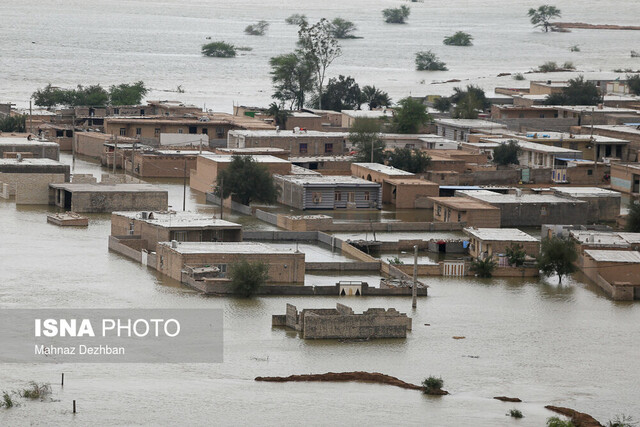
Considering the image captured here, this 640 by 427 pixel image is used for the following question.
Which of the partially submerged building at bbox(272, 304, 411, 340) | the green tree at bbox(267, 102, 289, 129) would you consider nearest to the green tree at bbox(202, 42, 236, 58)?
the green tree at bbox(267, 102, 289, 129)

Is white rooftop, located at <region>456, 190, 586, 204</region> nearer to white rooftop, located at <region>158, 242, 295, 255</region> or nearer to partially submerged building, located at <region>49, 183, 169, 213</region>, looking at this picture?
partially submerged building, located at <region>49, 183, 169, 213</region>

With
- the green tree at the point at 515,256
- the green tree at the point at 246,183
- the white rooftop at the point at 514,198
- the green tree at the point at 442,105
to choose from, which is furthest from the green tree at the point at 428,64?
the green tree at the point at 515,256

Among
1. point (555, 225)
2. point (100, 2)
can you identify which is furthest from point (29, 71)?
point (100, 2)

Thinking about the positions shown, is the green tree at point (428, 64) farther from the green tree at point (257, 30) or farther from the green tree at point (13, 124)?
the green tree at point (13, 124)

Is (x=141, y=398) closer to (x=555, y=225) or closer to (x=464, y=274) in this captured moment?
(x=464, y=274)

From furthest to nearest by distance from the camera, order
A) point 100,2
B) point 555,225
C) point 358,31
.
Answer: point 100,2
point 358,31
point 555,225

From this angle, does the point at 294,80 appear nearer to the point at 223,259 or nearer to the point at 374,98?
the point at 374,98
